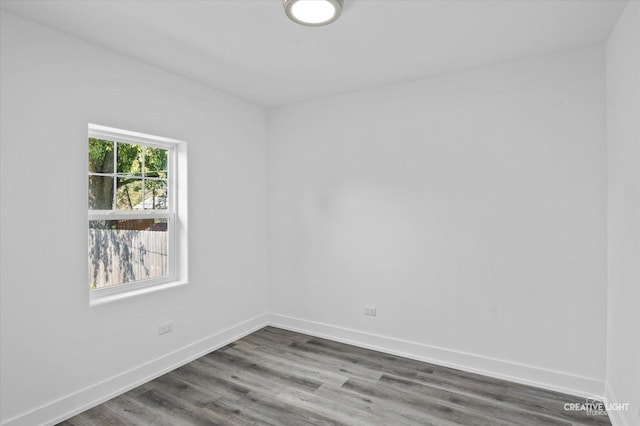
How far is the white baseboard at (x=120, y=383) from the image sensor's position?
7.75 feet

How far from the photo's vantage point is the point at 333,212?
400 centimetres

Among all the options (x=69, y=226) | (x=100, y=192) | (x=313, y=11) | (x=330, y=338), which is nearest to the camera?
(x=313, y=11)

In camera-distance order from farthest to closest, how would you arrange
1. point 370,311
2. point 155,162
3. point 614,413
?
point 370,311 < point 155,162 < point 614,413

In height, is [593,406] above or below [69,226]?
below

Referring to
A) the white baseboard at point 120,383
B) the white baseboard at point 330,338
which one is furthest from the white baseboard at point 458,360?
the white baseboard at point 120,383

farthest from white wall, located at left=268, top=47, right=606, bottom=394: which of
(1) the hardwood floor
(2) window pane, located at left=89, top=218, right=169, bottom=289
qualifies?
(2) window pane, located at left=89, top=218, right=169, bottom=289

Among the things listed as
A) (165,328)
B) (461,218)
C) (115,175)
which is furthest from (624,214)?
(115,175)

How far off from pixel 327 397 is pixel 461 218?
1.94 meters

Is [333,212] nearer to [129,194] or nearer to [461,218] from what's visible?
[461,218]

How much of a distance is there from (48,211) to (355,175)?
2.70 metres

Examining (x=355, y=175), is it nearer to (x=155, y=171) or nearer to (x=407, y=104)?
(x=407, y=104)

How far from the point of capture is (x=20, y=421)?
7.44 feet

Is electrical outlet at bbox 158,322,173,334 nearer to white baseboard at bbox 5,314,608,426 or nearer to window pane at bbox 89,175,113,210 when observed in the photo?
white baseboard at bbox 5,314,608,426

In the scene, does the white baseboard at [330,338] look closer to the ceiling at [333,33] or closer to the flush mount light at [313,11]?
the ceiling at [333,33]
